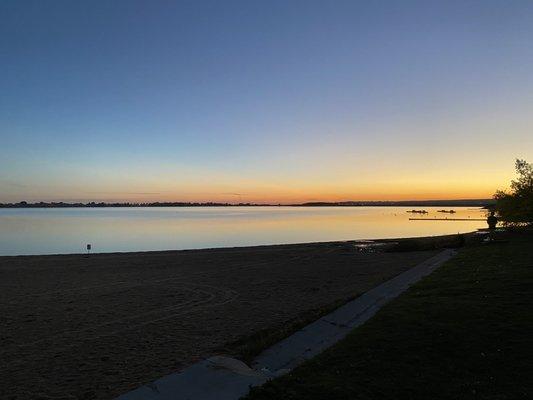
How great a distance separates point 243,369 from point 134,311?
7.03 m

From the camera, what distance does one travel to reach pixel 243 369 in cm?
777

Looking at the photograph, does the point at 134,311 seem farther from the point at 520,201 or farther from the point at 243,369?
the point at 520,201

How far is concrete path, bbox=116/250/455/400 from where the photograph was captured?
22.1 feet

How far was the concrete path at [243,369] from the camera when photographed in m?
6.72

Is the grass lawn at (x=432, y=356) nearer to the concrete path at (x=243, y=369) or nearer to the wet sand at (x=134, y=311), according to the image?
the concrete path at (x=243, y=369)

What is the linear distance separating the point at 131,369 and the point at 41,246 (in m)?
45.5

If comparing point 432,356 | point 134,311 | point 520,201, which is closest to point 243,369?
point 432,356

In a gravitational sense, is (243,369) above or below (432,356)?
below

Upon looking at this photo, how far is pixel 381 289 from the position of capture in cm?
1571

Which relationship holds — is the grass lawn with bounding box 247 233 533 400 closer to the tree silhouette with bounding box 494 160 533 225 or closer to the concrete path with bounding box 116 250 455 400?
the concrete path with bounding box 116 250 455 400

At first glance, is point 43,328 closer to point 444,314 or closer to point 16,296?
point 16,296

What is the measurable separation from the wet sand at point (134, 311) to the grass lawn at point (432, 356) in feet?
10.1

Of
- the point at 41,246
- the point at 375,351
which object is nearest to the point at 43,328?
the point at 375,351

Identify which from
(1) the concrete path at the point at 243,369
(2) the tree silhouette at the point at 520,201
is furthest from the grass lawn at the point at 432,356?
(2) the tree silhouette at the point at 520,201
